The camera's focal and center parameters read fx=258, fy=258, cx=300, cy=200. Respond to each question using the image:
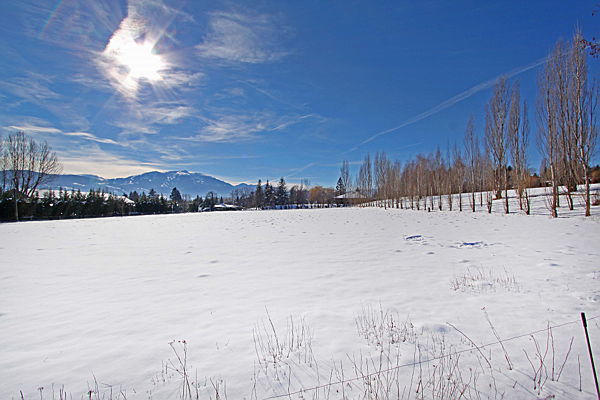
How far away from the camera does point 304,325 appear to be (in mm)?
3865

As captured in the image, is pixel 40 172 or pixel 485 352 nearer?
pixel 485 352

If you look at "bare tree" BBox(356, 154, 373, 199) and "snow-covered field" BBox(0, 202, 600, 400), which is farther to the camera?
"bare tree" BBox(356, 154, 373, 199)

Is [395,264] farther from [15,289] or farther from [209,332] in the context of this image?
[15,289]

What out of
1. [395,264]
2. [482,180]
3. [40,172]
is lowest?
[395,264]

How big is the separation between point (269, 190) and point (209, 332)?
86234mm

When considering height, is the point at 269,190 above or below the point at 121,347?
above

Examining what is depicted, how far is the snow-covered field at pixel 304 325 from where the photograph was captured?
259cm

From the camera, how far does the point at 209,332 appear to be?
12.2 feet

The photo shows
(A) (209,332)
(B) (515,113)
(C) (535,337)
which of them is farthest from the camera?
(B) (515,113)

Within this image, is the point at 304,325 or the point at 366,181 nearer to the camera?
the point at 304,325

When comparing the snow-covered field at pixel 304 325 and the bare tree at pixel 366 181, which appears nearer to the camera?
the snow-covered field at pixel 304 325

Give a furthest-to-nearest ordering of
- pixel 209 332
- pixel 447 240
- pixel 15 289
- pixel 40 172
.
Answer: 1. pixel 40 172
2. pixel 447 240
3. pixel 15 289
4. pixel 209 332

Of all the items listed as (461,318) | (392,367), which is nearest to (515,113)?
(461,318)

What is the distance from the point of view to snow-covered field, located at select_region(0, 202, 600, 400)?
2.59m
